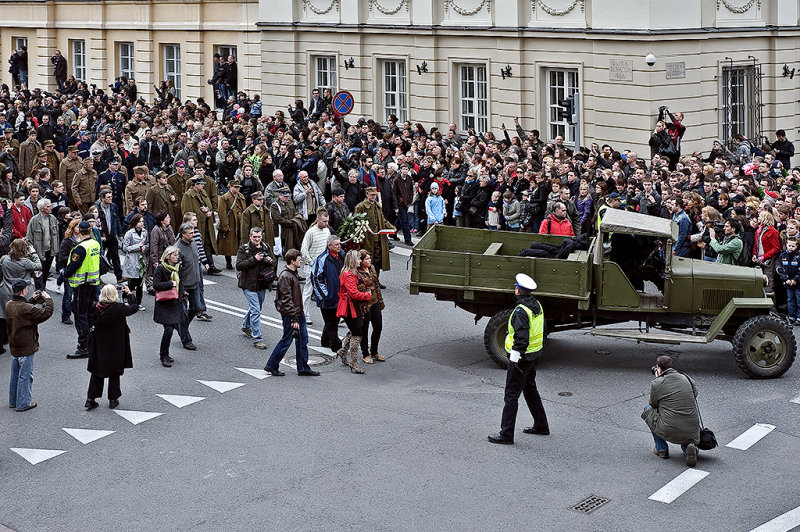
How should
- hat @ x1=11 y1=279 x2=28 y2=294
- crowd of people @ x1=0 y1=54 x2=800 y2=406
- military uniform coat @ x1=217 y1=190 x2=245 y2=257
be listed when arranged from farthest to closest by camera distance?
military uniform coat @ x1=217 y1=190 x2=245 y2=257 → crowd of people @ x1=0 y1=54 x2=800 y2=406 → hat @ x1=11 y1=279 x2=28 y2=294

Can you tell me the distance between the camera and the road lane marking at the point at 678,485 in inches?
496

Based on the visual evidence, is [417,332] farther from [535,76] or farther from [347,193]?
[535,76]

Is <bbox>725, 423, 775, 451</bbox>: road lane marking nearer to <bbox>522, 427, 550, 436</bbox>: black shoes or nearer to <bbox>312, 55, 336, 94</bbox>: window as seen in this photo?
<bbox>522, 427, 550, 436</bbox>: black shoes

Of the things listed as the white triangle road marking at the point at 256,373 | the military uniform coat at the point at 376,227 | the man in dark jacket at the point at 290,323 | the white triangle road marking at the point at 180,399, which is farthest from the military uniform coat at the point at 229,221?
the white triangle road marking at the point at 180,399

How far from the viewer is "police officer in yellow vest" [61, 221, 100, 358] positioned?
17.7 meters

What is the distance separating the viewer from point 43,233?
821 inches

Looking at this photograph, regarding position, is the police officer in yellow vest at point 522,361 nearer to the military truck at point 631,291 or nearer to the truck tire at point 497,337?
the military truck at point 631,291

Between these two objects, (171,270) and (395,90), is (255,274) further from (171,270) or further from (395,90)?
(395,90)

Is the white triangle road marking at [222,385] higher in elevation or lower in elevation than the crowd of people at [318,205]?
lower

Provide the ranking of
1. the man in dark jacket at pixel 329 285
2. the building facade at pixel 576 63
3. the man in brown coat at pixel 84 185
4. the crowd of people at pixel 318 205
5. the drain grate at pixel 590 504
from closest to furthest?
the drain grate at pixel 590 504 < the man in dark jacket at pixel 329 285 < the crowd of people at pixel 318 205 < the man in brown coat at pixel 84 185 < the building facade at pixel 576 63

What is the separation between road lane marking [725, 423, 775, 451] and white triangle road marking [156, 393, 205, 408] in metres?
6.13

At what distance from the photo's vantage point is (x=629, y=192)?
21906mm

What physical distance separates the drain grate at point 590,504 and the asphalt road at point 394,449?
0.23 ft

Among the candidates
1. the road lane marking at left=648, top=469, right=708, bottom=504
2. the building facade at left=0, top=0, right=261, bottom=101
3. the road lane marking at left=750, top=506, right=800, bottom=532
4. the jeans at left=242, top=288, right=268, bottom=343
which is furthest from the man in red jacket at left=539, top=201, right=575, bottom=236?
the building facade at left=0, top=0, right=261, bottom=101
